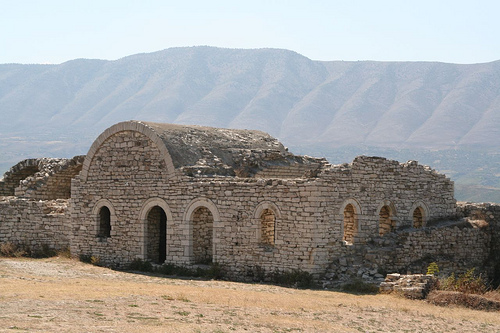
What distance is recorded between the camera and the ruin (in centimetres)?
2022

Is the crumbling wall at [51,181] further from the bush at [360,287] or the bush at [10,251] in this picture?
the bush at [360,287]

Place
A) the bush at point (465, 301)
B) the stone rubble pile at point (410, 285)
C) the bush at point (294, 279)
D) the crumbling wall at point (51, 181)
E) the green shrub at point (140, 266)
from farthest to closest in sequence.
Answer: the crumbling wall at point (51, 181) < the green shrub at point (140, 266) < the bush at point (294, 279) < the stone rubble pile at point (410, 285) < the bush at point (465, 301)

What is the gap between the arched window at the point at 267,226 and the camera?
21.3 m

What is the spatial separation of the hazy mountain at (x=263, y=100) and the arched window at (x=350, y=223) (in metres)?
106

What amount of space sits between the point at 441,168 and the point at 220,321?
374 feet

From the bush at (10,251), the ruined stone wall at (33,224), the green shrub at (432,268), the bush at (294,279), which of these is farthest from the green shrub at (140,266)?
the green shrub at (432,268)

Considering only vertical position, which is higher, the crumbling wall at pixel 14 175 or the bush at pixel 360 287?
the crumbling wall at pixel 14 175

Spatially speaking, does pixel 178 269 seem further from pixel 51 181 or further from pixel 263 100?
pixel 263 100

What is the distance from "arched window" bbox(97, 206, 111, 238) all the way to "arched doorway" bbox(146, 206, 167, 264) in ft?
6.43

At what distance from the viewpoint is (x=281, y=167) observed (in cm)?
2477

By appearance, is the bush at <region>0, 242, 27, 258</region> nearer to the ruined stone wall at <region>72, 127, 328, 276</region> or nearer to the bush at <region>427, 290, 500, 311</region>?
the ruined stone wall at <region>72, 127, 328, 276</region>

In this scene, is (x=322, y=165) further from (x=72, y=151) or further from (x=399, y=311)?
(x=72, y=151)

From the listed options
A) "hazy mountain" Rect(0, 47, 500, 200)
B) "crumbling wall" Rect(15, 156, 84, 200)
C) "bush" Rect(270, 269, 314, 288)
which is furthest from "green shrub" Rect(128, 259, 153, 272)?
"hazy mountain" Rect(0, 47, 500, 200)

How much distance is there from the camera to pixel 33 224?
84.6 feet
